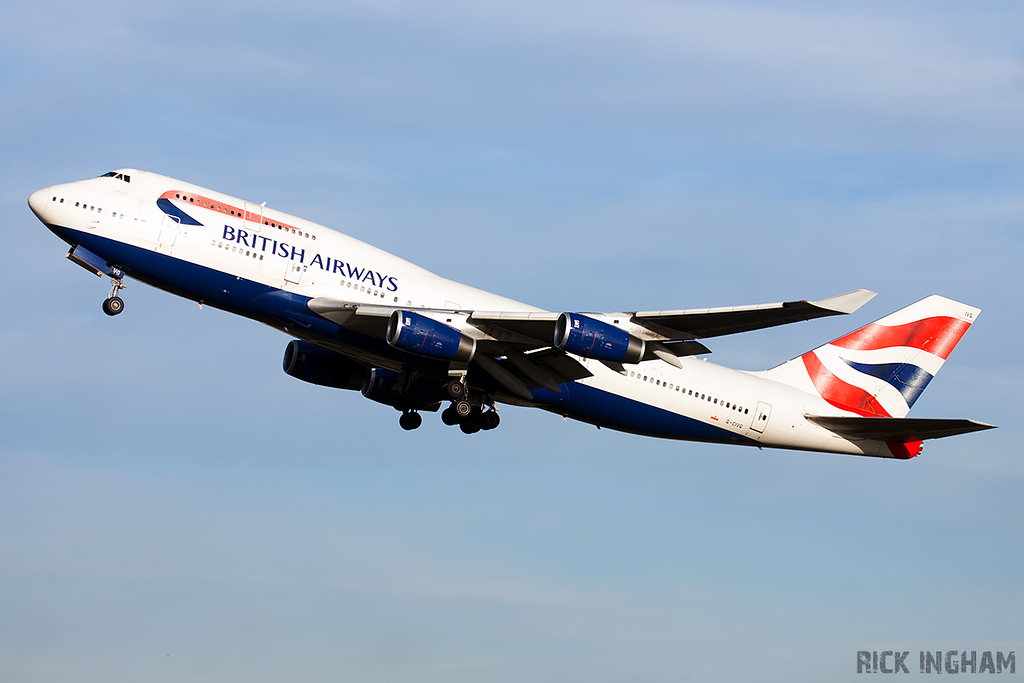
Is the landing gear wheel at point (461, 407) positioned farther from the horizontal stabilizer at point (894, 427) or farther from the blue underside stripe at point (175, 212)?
the horizontal stabilizer at point (894, 427)

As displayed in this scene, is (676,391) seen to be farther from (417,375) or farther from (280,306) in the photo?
(280,306)

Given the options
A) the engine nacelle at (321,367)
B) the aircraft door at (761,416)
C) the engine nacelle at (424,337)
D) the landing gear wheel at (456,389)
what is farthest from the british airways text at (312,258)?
the aircraft door at (761,416)

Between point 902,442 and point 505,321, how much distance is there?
611 inches

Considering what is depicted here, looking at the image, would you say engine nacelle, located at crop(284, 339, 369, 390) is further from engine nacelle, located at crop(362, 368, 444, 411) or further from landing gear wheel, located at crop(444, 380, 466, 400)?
Result: landing gear wheel, located at crop(444, 380, 466, 400)

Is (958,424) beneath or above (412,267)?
beneath

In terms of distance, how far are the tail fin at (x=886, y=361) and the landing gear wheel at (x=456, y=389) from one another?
494 inches

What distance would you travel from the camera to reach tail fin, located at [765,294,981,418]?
39094mm

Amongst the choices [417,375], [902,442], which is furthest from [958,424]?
[417,375]

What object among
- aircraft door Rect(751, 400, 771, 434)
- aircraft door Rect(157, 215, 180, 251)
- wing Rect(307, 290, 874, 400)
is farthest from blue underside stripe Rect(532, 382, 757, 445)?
aircraft door Rect(157, 215, 180, 251)

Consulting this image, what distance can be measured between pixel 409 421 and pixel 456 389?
17.5 ft

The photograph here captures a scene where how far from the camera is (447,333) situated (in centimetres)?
3108

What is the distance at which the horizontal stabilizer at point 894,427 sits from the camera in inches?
1317

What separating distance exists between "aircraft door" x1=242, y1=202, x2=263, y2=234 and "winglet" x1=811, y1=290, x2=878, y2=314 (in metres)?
16.5

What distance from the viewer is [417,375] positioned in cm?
3462
